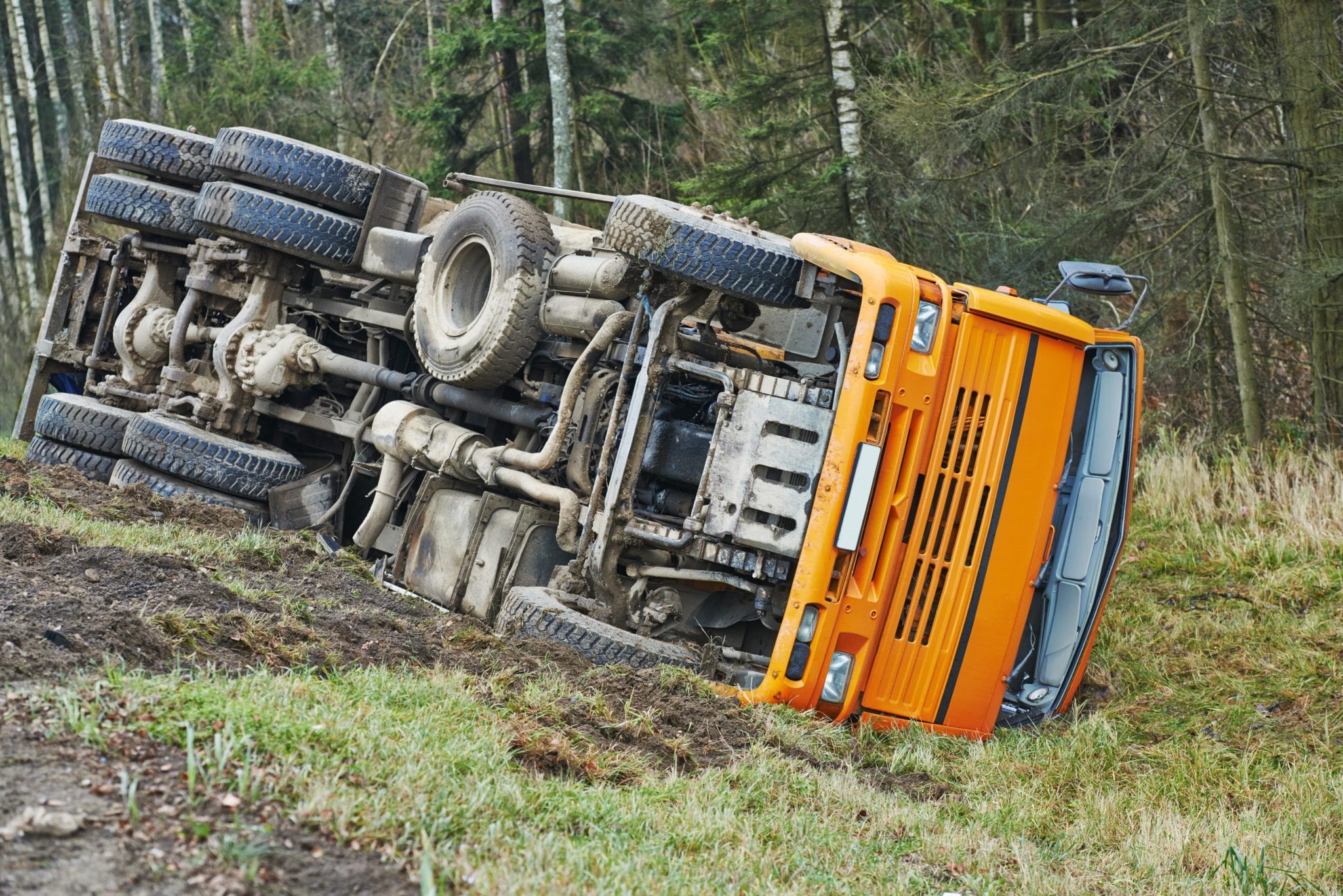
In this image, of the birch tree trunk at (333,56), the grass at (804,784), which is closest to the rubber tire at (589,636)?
the grass at (804,784)

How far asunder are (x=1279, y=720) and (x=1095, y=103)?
7378 millimetres

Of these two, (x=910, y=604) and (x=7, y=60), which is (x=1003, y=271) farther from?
(x=7, y=60)

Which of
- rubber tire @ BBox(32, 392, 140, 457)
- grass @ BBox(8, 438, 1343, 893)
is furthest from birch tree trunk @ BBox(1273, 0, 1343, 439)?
rubber tire @ BBox(32, 392, 140, 457)

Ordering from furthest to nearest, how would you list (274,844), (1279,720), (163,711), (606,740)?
(1279,720) < (606,740) < (163,711) < (274,844)

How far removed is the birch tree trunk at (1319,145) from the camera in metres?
8.21

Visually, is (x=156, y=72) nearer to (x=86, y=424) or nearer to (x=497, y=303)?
(x=86, y=424)

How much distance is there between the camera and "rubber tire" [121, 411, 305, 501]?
21.7 ft

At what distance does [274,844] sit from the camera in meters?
2.43

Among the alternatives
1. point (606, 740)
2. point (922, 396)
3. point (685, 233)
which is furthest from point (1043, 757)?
point (685, 233)

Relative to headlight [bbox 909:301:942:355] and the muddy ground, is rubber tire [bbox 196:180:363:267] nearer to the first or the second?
the muddy ground

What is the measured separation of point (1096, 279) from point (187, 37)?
22657 mm

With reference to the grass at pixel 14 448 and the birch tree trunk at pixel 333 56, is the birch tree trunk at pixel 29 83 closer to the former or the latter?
the birch tree trunk at pixel 333 56

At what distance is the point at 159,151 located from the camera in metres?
7.79

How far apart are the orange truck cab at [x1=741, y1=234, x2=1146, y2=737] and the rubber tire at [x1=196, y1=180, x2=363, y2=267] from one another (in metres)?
3.03
